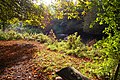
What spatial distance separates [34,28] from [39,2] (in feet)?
65.0

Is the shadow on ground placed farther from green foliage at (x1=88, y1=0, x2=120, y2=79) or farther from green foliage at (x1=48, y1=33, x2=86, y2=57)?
green foliage at (x1=88, y1=0, x2=120, y2=79)

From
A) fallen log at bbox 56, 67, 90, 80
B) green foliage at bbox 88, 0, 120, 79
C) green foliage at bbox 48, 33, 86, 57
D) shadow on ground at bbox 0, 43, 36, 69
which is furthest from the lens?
green foliage at bbox 48, 33, 86, 57

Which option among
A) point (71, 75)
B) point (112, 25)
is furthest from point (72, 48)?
point (112, 25)

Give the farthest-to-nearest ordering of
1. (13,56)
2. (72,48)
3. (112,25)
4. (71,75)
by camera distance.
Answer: (72,48), (13,56), (71,75), (112,25)

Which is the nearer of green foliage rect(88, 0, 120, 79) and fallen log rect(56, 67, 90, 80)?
green foliage rect(88, 0, 120, 79)

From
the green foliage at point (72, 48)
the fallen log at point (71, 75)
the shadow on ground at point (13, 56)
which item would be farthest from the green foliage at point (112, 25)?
the green foliage at point (72, 48)

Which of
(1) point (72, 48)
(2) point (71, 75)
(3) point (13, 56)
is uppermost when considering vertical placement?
(2) point (71, 75)

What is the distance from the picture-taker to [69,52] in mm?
10367

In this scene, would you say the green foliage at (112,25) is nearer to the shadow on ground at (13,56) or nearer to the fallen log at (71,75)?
the fallen log at (71,75)

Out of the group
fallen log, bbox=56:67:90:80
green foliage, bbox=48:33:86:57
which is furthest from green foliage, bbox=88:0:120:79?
green foliage, bbox=48:33:86:57

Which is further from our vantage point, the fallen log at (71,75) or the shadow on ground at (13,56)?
the shadow on ground at (13,56)

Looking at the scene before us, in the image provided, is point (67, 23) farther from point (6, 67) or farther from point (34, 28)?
point (6, 67)

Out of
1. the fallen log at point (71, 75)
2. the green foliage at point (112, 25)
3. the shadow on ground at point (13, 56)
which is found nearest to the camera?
the green foliage at point (112, 25)

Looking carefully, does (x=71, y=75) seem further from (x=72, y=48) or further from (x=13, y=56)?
(x=72, y=48)
